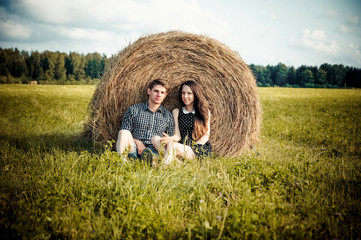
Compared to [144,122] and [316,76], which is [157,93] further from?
[316,76]

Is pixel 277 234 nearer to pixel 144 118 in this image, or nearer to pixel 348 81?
pixel 144 118

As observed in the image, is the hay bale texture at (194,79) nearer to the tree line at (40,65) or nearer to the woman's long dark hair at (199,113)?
the woman's long dark hair at (199,113)

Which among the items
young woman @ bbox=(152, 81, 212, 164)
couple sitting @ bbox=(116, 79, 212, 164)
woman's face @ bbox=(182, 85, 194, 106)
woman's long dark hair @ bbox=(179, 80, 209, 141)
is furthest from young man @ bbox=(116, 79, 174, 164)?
woman's long dark hair @ bbox=(179, 80, 209, 141)

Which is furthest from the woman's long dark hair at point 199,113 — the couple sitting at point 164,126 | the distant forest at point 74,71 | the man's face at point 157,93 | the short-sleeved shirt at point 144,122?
the distant forest at point 74,71

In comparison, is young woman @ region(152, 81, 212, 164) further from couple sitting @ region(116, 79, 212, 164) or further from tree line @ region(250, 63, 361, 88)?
tree line @ region(250, 63, 361, 88)

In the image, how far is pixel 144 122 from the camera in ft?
12.8

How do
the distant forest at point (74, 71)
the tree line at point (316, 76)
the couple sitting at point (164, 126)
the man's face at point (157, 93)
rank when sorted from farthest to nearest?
the tree line at point (316, 76)
the distant forest at point (74, 71)
the man's face at point (157, 93)
the couple sitting at point (164, 126)

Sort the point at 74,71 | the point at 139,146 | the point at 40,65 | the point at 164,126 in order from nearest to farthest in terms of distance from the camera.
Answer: the point at 139,146
the point at 164,126
the point at 74,71
the point at 40,65

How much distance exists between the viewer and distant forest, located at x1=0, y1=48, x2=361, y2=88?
5063 cm

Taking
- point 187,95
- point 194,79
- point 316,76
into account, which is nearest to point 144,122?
point 187,95

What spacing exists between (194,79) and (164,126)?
3.98 feet

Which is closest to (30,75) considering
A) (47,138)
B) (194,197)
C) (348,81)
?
(47,138)

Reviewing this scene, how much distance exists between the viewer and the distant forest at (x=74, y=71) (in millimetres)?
50631

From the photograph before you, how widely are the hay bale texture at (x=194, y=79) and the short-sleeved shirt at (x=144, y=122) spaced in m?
0.43
